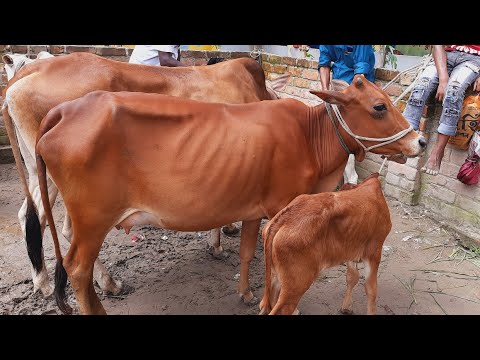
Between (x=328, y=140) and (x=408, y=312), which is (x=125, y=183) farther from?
(x=408, y=312)

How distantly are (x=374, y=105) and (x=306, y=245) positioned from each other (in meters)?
1.23

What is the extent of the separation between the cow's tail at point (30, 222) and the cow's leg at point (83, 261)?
80cm

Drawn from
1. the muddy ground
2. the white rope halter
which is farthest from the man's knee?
the white rope halter

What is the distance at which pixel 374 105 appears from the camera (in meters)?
3.28

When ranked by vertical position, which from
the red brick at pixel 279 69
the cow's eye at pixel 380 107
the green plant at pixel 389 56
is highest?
the cow's eye at pixel 380 107

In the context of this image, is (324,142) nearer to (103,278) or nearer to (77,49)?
(103,278)

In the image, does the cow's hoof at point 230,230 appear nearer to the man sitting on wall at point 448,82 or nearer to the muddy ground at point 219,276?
the muddy ground at point 219,276

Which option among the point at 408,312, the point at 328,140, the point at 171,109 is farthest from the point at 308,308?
the point at 171,109

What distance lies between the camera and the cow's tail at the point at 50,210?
2865mm

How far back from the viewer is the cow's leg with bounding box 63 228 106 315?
116 inches

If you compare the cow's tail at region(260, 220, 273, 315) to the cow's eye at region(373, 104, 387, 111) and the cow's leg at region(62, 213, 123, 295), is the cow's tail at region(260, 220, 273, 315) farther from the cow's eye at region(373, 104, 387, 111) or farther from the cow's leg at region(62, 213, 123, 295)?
the cow's leg at region(62, 213, 123, 295)

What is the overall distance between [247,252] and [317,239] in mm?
967

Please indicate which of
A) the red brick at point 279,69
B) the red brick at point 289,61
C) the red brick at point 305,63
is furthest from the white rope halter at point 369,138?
the red brick at point 279,69

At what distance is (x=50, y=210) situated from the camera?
3.09 meters
